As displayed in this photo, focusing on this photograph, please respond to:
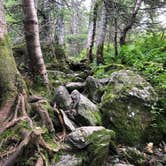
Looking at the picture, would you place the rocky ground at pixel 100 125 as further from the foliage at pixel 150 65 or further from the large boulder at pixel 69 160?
the foliage at pixel 150 65

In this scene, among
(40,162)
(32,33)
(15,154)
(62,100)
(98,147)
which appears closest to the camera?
(15,154)

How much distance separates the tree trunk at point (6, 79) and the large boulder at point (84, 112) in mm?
1085

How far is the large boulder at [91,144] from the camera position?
3914mm

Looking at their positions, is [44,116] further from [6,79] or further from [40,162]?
[40,162]

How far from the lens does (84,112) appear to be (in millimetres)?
4824

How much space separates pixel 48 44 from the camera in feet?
26.8

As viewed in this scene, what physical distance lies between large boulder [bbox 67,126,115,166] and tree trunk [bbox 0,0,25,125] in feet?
3.52

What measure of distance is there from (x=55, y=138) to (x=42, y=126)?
0.28 m

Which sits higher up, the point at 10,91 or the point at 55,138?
the point at 10,91

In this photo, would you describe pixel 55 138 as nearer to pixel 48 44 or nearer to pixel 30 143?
pixel 30 143

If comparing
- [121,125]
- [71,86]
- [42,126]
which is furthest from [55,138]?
[71,86]

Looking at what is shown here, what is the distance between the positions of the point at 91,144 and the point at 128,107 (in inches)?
61.9

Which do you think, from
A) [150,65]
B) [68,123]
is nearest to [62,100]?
[68,123]

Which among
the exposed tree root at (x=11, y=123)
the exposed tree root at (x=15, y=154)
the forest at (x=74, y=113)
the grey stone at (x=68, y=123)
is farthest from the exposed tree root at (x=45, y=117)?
the exposed tree root at (x=15, y=154)
